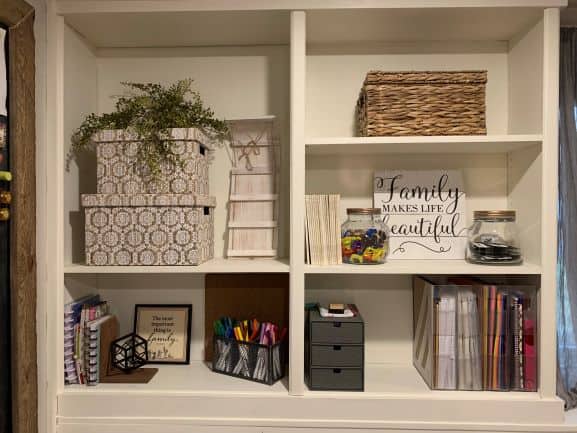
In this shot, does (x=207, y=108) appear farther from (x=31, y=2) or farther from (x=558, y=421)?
(x=558, y=421)

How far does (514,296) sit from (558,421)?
0.38 meters

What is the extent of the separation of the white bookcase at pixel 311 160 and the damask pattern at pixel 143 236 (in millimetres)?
41

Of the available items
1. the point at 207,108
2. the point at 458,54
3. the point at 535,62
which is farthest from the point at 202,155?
the point at 535,62

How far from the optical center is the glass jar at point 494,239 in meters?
1.34

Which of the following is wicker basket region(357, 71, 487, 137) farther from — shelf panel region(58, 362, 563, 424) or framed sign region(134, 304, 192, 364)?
framed sign region(134, 304, 192, 364)

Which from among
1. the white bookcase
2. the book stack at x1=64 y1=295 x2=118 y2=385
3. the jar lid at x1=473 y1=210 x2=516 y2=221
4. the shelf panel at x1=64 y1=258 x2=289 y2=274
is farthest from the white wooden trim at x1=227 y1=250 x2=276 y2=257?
the jar lid at x1=473 y1=210 x2=516 y2=221

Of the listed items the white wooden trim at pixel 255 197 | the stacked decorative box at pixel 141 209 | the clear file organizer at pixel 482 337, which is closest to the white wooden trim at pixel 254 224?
the white wooden trim at pixel 255 197

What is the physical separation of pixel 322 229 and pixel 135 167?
0.63 m

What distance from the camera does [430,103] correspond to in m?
1.34

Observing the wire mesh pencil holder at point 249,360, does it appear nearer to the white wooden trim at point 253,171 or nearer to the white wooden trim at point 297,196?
the white wooden trim at point 297,196

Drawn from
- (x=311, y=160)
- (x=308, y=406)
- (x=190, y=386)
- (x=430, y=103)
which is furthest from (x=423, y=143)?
(x=190, y=386)

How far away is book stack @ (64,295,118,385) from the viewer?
4.51 feet

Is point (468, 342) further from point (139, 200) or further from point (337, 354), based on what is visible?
point (139, 200)

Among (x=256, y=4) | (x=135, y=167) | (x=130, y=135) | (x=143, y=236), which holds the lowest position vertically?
(x=143, y=236)
